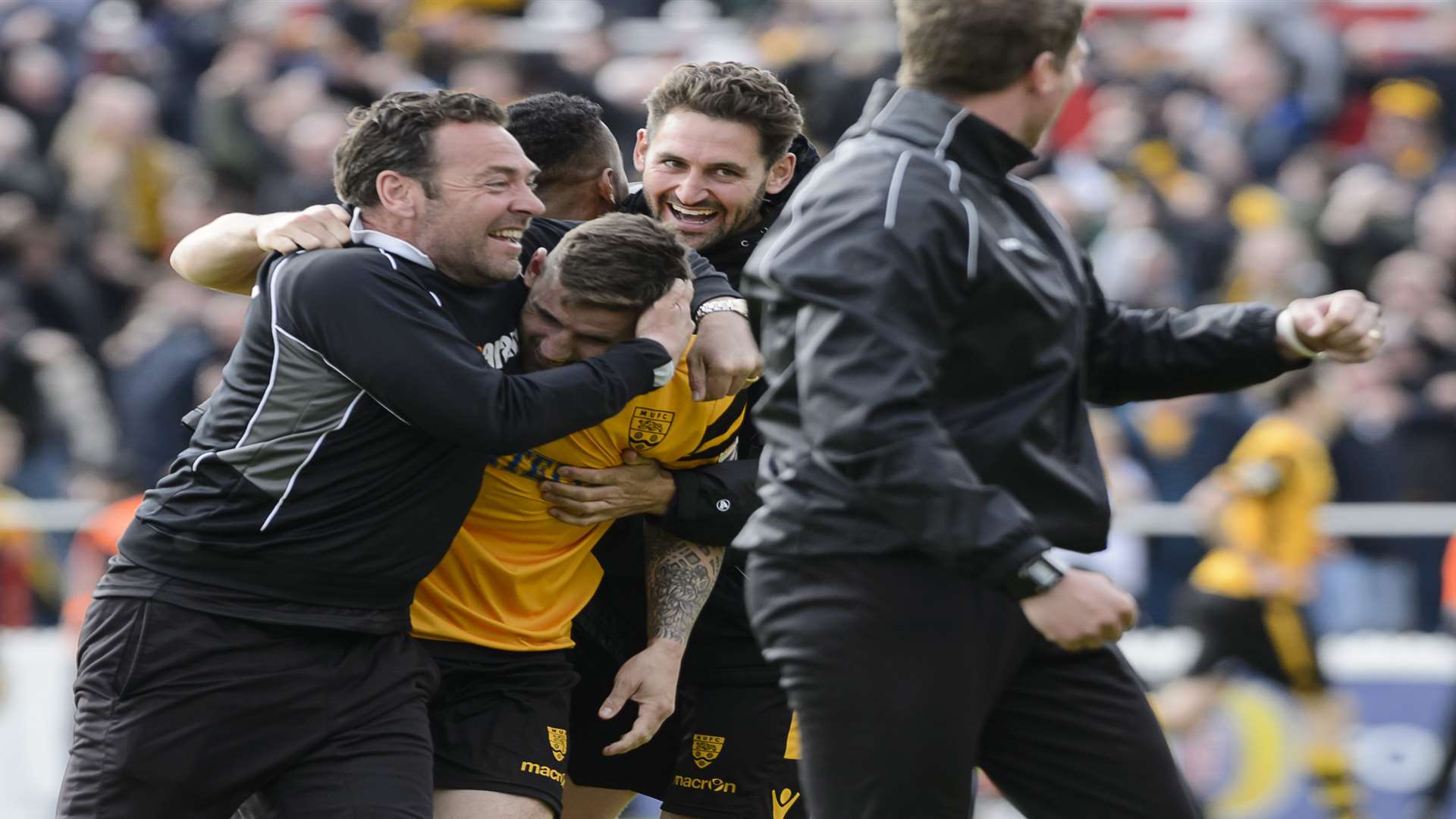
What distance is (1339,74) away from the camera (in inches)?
610

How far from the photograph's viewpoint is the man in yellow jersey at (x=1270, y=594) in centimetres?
1019

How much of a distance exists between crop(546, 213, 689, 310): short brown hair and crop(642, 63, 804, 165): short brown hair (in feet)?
2.28

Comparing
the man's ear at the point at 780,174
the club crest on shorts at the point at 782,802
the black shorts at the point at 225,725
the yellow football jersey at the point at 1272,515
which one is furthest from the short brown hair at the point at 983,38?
the yellow football jersey at the point at 1272,515

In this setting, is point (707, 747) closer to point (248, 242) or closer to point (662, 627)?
point (662, 627)

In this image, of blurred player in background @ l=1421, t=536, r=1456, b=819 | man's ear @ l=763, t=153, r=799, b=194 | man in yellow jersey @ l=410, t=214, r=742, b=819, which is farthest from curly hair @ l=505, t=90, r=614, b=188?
blurred player in background @ l=1421, t=536, r=1456, b=819

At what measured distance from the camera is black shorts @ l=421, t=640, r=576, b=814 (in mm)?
4953

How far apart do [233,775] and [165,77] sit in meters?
10.0

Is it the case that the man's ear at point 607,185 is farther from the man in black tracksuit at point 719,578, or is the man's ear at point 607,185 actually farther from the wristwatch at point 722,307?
the wristwatch at point 722,307

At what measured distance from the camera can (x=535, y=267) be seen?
197 inches

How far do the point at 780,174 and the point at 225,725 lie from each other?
2.07 m

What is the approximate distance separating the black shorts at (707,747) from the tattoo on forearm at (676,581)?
34 cm

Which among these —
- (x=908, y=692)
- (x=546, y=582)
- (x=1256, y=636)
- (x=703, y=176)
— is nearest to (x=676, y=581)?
(x=546, y=582)

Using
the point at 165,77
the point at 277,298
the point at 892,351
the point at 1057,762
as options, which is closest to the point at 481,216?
the point at 277,298

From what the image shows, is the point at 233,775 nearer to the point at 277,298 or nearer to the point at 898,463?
the point at 277,298
